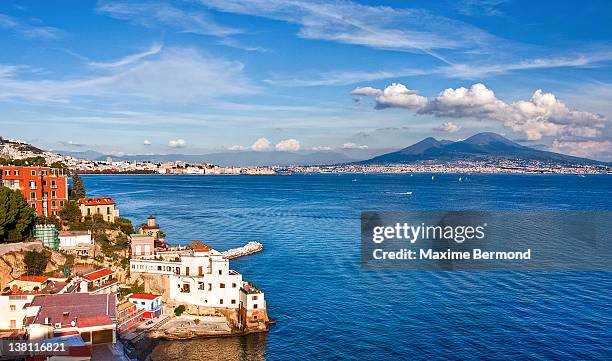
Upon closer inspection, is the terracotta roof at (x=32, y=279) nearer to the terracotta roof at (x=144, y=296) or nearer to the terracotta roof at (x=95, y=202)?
the terracotta roof at (x=144, y=296)

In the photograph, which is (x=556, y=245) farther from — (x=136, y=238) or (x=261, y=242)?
(x=136, y=238)

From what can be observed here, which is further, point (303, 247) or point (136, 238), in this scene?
point (303, 247)

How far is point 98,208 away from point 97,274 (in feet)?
53.1

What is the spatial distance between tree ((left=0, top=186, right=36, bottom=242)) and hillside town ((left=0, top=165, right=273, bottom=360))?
875 millimetres

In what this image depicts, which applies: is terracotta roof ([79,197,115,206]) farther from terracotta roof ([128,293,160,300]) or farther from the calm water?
terracotta roof ([128,293,160,300])

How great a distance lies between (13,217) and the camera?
35906 mm

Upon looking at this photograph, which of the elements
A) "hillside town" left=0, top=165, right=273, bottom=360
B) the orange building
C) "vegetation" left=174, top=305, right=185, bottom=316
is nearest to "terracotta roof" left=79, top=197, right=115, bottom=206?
the orange building

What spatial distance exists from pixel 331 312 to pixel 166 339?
11296 millimetres

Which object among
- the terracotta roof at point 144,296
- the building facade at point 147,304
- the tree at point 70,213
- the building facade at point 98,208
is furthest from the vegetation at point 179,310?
the building facade at point 98,208

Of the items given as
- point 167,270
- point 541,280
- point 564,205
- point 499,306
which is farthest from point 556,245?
point 564,205

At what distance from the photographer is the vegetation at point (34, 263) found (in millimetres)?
34000

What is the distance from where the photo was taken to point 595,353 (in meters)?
27.9

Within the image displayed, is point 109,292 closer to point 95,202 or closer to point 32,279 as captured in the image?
point 32,279

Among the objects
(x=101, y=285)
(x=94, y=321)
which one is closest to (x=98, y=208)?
(x=101, y=285)
